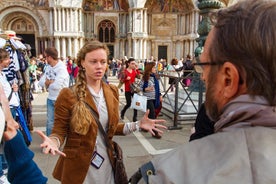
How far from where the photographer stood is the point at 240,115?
Answer: 856mm

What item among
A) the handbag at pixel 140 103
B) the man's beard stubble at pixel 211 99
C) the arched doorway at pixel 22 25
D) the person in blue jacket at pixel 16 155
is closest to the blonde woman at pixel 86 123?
the person in blue jacket at pixel 16 155

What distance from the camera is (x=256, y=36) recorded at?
81 cm

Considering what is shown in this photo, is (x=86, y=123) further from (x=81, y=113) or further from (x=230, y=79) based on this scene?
(x=230, y=79)

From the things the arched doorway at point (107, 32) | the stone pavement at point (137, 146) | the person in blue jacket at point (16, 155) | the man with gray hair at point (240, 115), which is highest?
the arched doorway at point (107, 32)

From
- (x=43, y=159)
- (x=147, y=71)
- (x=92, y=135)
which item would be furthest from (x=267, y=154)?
(x=147, y=71)

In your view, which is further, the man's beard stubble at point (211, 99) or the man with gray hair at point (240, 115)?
the man's beard stubble at point (211, 99)

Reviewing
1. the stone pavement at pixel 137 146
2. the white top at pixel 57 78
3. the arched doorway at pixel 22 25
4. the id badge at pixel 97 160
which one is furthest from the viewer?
the arched doorway at pixel 22 25

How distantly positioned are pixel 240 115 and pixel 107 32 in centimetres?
2897

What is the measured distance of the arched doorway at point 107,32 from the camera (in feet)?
93.6

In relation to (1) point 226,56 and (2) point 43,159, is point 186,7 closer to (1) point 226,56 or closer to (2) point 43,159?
(2) point 43,159

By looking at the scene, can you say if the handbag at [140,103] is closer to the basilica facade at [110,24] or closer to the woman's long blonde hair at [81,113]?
the woman's long blonde hair at [81,113]

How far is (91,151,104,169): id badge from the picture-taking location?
7.83ft

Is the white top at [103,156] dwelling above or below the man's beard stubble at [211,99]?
below

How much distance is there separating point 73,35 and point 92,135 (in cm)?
2487
